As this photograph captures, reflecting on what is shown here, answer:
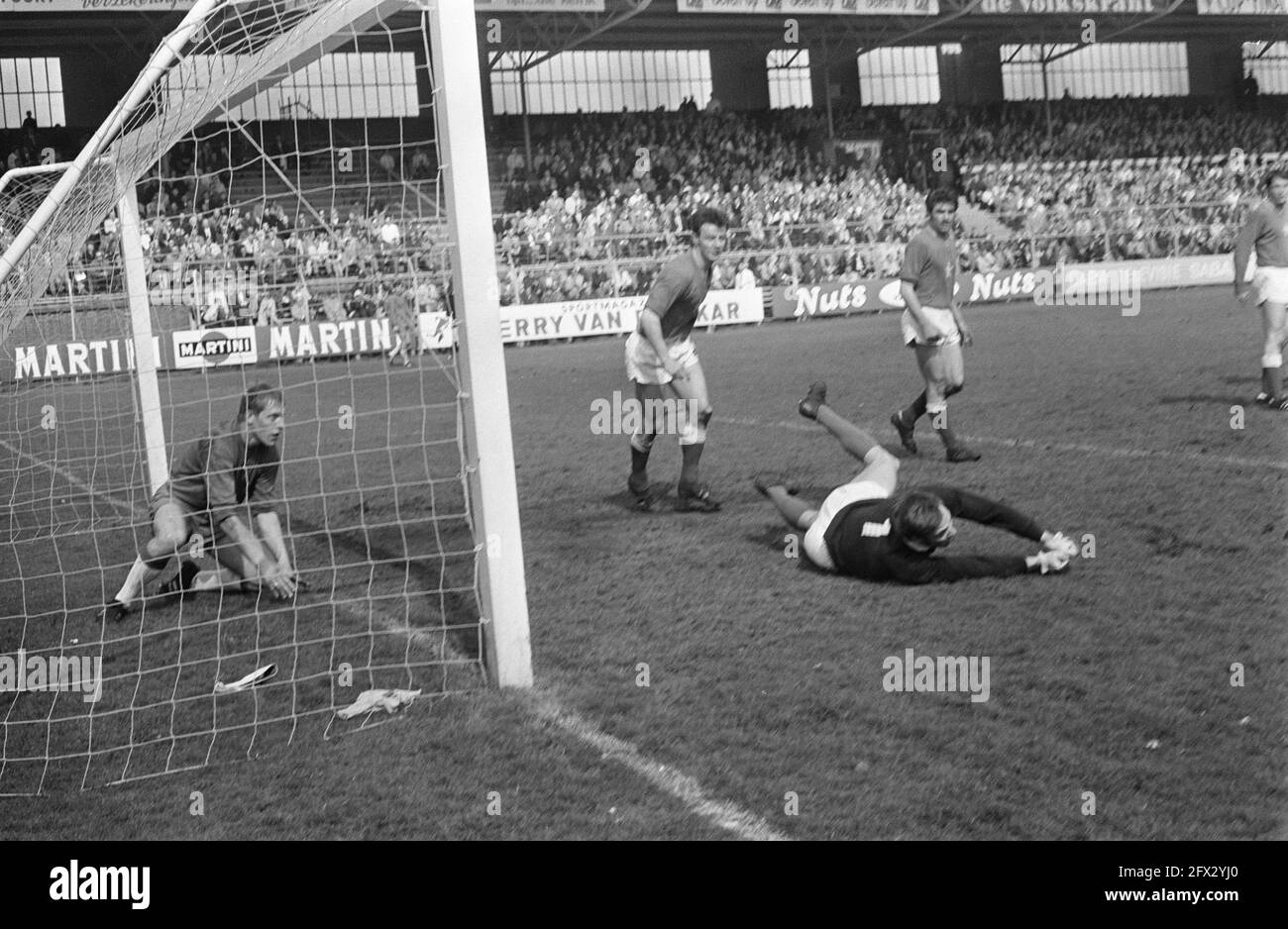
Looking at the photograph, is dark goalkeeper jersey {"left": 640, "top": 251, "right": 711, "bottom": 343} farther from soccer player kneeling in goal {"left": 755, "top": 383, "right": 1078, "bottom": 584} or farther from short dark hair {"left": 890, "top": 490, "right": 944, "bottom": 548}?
short dark hair {"left": 890, "top": 490, "right": 944, "bottom": 548}

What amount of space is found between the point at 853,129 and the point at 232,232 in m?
25.8

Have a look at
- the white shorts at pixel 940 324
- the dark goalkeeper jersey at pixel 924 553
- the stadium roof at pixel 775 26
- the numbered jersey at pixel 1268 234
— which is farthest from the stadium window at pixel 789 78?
the dark goalkeeper jersey at pixel 924 553

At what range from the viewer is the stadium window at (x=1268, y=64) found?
43.2 meters

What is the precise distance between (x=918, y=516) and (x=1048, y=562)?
2.84ft

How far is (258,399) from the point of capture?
6.90 meters

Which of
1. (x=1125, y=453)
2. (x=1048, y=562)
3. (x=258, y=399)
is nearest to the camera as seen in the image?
(x=1048, y=562)

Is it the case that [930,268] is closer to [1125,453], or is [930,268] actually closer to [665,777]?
[1125,453]

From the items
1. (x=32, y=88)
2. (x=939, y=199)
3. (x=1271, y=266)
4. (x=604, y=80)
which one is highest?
(x=604, y=80)

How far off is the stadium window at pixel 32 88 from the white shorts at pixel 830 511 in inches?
1180

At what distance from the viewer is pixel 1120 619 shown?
5.98 metres

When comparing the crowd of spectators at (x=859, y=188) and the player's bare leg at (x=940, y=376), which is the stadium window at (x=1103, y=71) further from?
the player's bare leg at (x=940, y=376)

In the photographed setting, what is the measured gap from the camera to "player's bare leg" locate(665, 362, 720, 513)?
873 centimetres

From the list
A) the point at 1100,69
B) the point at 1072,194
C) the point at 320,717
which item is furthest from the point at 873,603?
the point at 1100,69

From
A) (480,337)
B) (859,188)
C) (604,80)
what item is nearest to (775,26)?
(604,80)
